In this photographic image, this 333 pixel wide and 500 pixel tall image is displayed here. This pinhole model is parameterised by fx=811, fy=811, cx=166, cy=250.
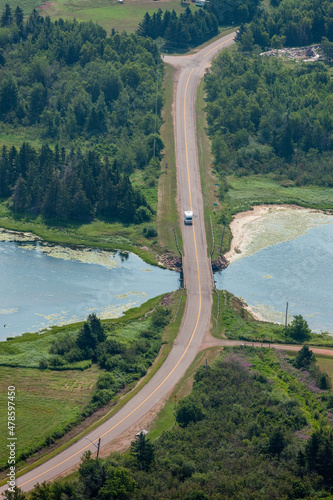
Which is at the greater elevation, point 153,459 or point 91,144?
point 91,144

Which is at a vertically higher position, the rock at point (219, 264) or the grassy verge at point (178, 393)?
A: the rock at point (219, 264)

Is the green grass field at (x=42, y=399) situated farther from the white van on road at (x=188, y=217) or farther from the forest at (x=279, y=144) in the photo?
the forest at (x=279, y=144)

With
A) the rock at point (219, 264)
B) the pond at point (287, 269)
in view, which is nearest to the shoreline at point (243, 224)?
the pond at point (287, 269)

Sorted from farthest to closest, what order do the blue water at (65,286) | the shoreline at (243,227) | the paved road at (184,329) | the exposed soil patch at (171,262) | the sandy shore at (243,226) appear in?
the sandy shore at (243,226)
the shoreline at (243,227)
the exposed soil patch at (171,262)
the blue water at (65,286)
the paved road at (184,329)

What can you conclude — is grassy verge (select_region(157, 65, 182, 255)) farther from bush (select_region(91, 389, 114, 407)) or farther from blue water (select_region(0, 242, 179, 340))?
bush (select_region(91, 389, 114, 407))

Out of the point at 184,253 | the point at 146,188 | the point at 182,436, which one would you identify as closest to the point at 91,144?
the point at 146,188

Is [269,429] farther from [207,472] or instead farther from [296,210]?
[296,210]
